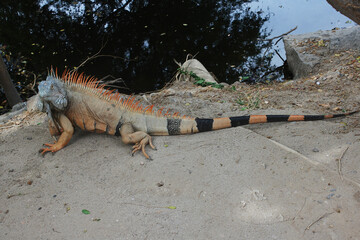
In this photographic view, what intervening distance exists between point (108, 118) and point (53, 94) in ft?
2.22

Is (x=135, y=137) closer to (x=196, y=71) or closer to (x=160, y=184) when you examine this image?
(x=160, y=184)

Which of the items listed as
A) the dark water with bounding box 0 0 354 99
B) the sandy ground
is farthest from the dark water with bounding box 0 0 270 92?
the sandy ground

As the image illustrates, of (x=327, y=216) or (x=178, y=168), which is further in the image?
(x=178, y=168)

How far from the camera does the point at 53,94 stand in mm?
3396

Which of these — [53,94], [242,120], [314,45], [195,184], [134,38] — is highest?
[134,38]

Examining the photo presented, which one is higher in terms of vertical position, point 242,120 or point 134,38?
point 134,38

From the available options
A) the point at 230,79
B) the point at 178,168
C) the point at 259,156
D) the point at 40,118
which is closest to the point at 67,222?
the point at 178,168

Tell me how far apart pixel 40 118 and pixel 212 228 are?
10.8ft

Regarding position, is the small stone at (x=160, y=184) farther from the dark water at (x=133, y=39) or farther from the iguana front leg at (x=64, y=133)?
the dark water at (x=133, y=39)

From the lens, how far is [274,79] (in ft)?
24.7

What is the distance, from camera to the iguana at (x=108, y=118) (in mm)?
3516

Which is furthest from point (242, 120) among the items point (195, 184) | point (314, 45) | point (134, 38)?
point (134, 38)

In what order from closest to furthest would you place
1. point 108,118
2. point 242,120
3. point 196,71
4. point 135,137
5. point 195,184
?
1. point 195,184
2. point 135,137
3. point 108,118
4. point 242,120
5. point 196,71

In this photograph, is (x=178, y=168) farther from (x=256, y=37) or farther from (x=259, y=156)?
(x=256, y=37)
